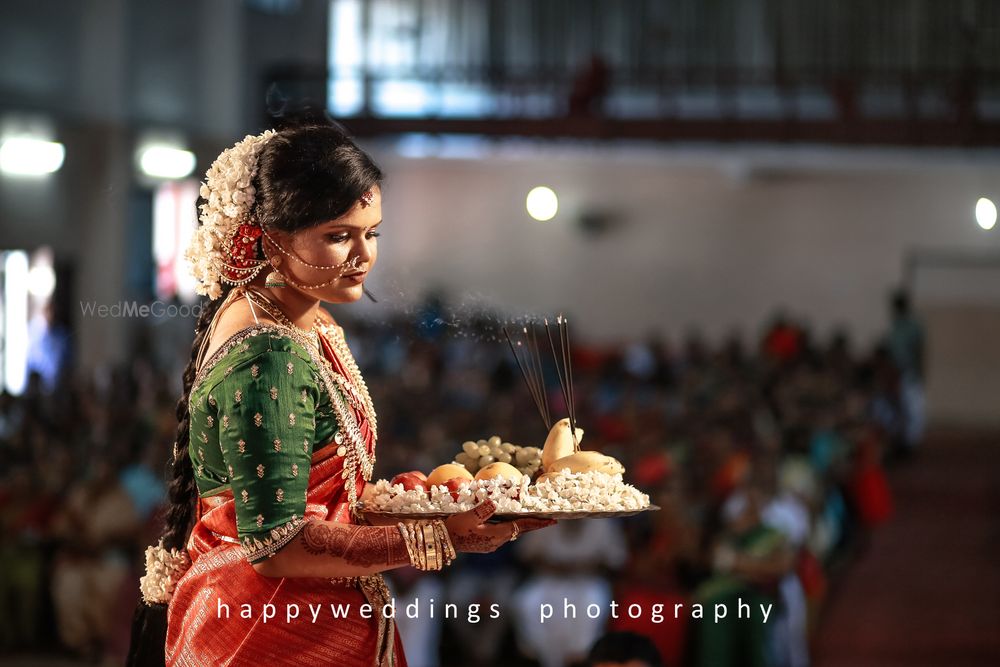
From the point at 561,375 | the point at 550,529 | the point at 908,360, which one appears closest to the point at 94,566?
the point at 550,529

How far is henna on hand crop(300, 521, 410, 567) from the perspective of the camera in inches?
67.7

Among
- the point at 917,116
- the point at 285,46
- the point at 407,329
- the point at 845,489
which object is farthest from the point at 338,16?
the point at 407,329

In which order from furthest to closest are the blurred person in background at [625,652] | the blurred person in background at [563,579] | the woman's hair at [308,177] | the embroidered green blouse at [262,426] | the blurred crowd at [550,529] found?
the blurred person in background at [563,579]
the blurred crowd at [550,529]
the blurred person in background at [625,652]
the woman's hair at [308,177]
the embroidered green blouse at [262,426]

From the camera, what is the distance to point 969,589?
691 cm

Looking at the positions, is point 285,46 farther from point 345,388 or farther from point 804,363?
point 345,388

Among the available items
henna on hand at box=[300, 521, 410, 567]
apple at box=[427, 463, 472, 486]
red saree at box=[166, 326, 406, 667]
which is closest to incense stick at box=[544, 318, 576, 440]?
apple at box=[427, 463, 472, 486]

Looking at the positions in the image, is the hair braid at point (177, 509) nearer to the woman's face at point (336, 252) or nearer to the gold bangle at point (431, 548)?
the woman's face at point (336, 252)

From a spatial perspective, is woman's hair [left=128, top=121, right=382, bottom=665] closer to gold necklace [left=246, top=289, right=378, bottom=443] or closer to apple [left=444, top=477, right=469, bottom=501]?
gold necklace [left=246, top=289, right=378, bottom=443]

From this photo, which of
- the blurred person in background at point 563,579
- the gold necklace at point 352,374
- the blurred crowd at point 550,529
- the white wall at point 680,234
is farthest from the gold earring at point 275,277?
the white wall at point 680,234

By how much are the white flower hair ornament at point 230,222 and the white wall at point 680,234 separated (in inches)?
358

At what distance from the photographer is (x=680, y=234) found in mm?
12188

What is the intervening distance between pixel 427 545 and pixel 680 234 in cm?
1065

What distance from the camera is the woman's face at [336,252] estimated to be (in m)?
1.83

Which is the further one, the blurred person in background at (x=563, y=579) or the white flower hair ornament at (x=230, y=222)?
the blurred person in background at (x=563, y=579)
